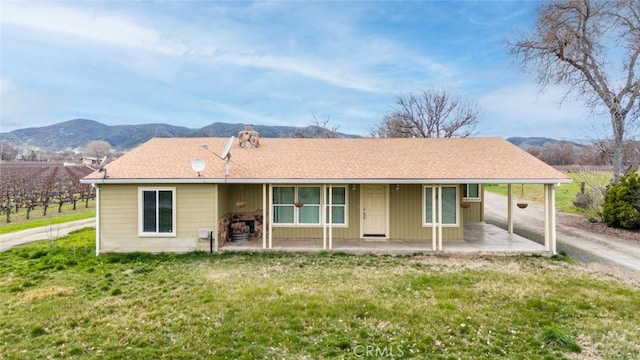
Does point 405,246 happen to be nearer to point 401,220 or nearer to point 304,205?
point 401,220

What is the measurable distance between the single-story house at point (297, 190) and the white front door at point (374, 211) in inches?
1.3

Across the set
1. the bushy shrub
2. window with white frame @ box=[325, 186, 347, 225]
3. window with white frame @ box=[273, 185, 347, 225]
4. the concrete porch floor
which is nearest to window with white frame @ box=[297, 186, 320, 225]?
window with white frame @ box=[273, 185, 347, 225]

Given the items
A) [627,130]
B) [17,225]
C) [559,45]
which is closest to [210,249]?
[17,225]

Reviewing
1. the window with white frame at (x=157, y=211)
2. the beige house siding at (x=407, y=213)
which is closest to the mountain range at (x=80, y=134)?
the window with white frame at (x=157, y=211)

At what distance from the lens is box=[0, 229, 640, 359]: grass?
4703 millimetres

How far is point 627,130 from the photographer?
1639 cm

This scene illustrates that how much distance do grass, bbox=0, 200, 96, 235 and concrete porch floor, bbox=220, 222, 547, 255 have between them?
10.9m

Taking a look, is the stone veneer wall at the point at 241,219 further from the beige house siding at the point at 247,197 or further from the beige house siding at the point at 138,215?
the beige house siding at the point at 138,215

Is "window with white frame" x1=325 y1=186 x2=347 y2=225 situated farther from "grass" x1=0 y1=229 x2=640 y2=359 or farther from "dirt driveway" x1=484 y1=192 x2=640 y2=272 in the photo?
"dirt driveway" x1=484 y1=192 x2=640 y2=272

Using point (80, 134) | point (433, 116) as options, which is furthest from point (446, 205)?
point (80, 134)

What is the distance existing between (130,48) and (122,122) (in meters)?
81.7

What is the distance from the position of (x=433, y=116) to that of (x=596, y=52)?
19.1 metres

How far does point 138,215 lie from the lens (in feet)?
32.8

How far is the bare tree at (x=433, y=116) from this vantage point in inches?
1356
